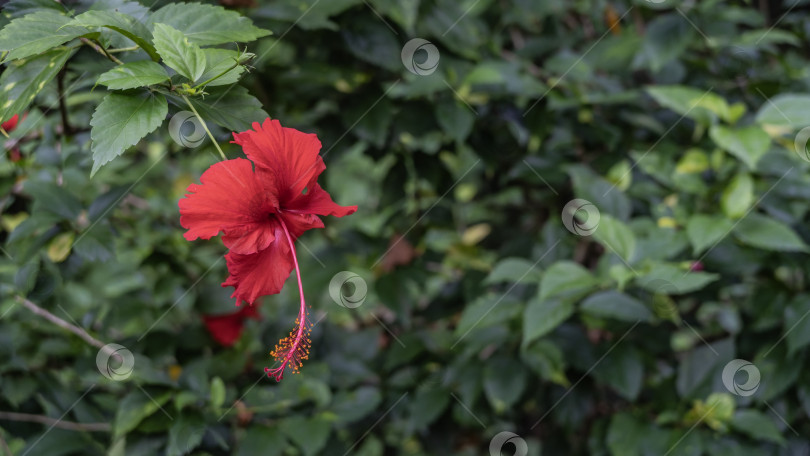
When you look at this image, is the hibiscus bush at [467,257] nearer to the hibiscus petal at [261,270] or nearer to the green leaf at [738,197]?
the green leaf at [738,197]

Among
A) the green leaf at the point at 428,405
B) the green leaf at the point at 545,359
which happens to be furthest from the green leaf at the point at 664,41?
the green leaf at the point at 428,405

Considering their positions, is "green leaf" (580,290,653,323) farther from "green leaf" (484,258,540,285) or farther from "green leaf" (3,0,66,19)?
"green leaf" (3,0,66,19)

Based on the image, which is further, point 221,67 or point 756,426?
point 756,426

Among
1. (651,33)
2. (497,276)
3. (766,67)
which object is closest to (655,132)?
(651,33)

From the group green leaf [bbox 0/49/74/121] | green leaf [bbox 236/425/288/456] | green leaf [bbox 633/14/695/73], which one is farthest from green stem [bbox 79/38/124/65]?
green leaf [bbox 633/14/695/73]

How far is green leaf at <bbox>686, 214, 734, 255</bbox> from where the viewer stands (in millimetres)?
1355

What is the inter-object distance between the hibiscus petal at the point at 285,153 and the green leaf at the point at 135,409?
2.26 feet

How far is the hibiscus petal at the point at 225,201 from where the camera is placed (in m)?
0.71

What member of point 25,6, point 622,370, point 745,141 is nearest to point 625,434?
point 622,370

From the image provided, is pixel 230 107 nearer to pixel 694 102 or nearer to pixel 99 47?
pixel 99 47

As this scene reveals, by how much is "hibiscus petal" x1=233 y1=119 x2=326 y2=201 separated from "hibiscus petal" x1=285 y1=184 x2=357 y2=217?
0.01m

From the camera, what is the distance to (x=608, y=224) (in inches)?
55.2

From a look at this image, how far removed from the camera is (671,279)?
1283mm

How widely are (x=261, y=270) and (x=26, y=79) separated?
1.21ft
